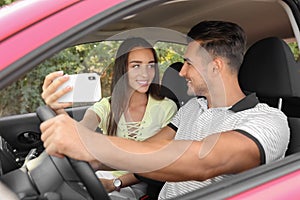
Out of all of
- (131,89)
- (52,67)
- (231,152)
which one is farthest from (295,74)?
(52,67)

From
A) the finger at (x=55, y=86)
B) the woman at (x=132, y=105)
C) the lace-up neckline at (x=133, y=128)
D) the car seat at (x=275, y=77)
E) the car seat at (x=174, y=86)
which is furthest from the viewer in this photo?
the car seat at (x=174, y=86)

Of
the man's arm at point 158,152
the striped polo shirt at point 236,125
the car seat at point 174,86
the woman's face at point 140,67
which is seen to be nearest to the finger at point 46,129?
the man's arm at point 158,152

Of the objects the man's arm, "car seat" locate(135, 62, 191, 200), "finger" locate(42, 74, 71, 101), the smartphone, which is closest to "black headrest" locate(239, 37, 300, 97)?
"car seat" locate(135, 62, 191, 200)

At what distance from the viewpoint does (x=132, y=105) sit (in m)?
2.86

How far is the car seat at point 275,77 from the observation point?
231 centimetres

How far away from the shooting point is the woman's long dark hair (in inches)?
104

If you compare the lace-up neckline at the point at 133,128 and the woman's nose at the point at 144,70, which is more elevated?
the woman's nose at the point at 144,70

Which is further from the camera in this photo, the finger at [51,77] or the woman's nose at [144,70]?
the woman's nose at [144,70]

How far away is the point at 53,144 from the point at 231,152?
0.62 meters

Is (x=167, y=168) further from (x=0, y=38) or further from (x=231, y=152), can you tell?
(x=0, y=38)

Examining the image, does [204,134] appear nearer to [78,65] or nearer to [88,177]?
[78,65]

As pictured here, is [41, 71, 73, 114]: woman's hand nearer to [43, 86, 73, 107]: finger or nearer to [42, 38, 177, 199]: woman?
→ [43, 86, 73, 107]: finger

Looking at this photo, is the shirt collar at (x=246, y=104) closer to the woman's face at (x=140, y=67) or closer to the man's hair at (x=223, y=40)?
the man's hair at (x=223, y=40)

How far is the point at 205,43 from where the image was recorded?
2.30 metres
